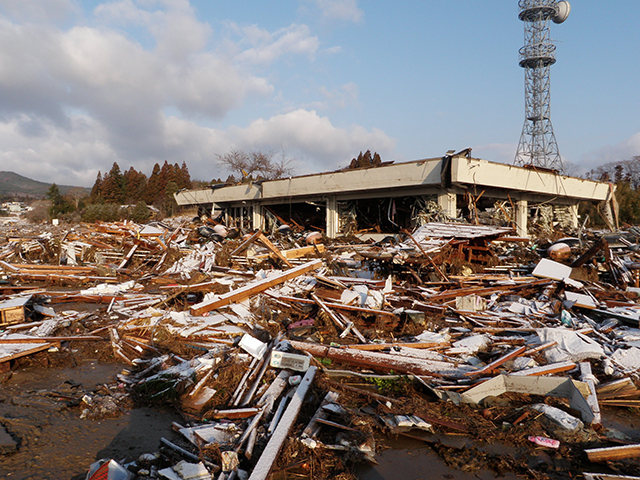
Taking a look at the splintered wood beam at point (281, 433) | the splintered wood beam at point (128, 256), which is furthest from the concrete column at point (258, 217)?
the splintered wood beam at point (281, 433)

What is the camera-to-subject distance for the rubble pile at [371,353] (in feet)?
12.4

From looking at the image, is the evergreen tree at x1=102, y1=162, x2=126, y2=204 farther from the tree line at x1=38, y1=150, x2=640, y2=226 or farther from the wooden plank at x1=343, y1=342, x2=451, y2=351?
the wooden plank at x1=343, y1=342, x2=451, y2=351

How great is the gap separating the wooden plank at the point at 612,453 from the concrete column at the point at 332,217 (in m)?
15.2

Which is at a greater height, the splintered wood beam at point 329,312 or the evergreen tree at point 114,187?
the evergreen tree at point 114,187

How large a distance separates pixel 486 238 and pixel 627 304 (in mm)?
3375

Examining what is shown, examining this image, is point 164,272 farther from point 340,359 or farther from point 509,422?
point 509,422

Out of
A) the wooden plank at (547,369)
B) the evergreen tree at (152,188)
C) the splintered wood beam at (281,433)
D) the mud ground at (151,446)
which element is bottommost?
the mud ground at (151,446)

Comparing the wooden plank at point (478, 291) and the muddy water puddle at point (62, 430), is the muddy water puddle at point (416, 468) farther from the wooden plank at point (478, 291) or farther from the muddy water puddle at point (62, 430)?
the wooden plank at point (478, 291)

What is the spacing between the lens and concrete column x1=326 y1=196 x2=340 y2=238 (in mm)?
18578

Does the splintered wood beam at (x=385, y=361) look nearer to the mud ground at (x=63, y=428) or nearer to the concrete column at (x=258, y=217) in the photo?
the mud ground at (x=63, y=428)

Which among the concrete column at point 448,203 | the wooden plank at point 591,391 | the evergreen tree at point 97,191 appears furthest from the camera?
the evergreen tree at point 97,191

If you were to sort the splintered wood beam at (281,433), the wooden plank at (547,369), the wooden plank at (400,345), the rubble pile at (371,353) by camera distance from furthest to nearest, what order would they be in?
the wooden plank at (400,345), the wooden plank at (547,369), the rubble pile at (371,353), the splintered wood beam at (281,433)

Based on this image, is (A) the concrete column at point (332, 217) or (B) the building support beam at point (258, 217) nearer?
(A) the concrete column at point (332, 217)

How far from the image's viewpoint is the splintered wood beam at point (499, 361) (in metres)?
5.20
